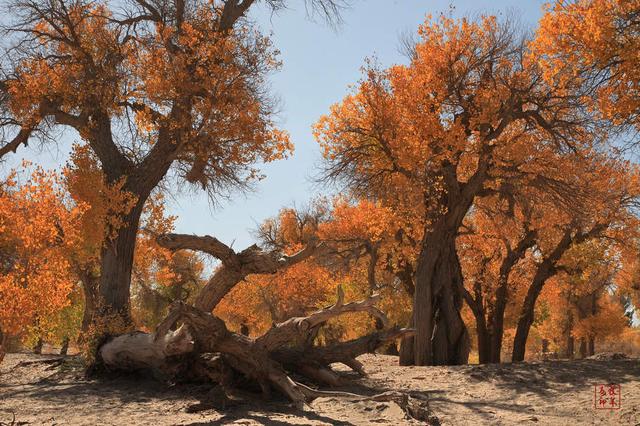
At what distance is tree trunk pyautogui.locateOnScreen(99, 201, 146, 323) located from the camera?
1398 centimetres

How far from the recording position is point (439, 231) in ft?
53.9

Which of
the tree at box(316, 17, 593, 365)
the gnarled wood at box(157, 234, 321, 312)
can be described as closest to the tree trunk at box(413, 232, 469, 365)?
the tree at box(316, 17, 593, 365)

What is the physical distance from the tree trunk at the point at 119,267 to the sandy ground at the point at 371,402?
1671mm

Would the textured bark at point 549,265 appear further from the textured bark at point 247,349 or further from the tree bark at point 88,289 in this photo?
the tree bark at point 88,289

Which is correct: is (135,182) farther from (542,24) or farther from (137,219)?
(542,24)

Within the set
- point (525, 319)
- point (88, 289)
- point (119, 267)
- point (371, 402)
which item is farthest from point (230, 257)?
point (88, 289)

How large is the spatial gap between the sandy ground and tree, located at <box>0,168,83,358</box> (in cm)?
156

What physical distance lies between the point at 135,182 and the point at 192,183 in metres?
2.88

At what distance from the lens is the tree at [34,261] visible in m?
11.1

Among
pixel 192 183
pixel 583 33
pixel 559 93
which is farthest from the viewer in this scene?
pixel 192 183

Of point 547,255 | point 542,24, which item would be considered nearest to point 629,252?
point 547,255

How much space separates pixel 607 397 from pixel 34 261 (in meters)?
11.8

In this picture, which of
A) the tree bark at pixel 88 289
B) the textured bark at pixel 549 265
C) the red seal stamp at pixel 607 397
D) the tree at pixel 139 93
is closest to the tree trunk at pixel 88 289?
the tree bark at pixel 88 289

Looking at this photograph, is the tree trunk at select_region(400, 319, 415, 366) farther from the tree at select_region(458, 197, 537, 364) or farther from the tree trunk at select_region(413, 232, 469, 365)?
the tree at select_region(458, 197, 537, 364)
